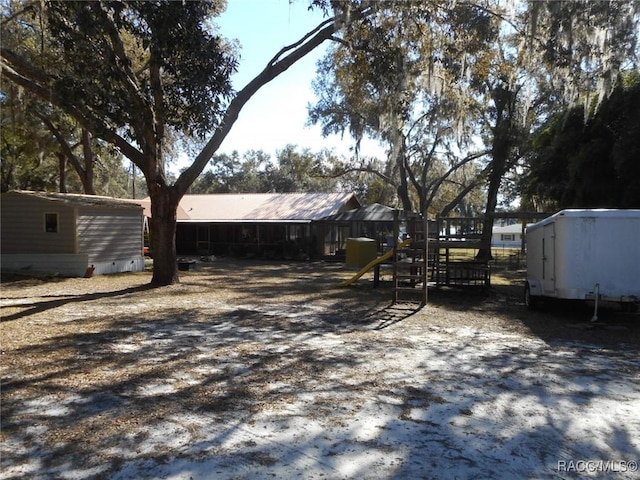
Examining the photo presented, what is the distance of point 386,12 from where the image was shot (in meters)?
11.2

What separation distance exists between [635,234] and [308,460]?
7.68 meters

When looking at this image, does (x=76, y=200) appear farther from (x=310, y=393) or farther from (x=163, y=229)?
(x=310, y=393)

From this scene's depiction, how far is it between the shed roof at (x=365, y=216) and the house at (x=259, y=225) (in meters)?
0.84

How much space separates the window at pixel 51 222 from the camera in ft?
52.5

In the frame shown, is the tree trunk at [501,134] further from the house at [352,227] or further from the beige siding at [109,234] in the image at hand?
the beige siding at [109,234]

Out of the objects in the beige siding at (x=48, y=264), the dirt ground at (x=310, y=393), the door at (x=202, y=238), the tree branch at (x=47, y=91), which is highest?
the tree branch at (x=47, y=91)

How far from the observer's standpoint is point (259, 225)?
2652cm

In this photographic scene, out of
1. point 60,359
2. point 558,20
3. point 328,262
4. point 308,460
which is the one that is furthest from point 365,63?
point 328,262

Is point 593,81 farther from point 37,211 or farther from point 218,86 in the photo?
point 37,211

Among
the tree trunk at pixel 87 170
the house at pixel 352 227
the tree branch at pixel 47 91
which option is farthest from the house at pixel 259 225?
the tree branch at pixel 47 91

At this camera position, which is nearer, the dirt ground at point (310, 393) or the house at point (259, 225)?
the dirt ground at point (310, 393)

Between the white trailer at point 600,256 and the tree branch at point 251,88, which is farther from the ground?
the tree branch at point 251,88

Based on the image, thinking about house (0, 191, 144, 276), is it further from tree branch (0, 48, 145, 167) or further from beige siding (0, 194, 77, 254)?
tree branch (0, 48, 145, 167)

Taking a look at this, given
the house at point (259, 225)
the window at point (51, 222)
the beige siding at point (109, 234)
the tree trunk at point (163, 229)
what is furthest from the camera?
the house at point (259, 225)
